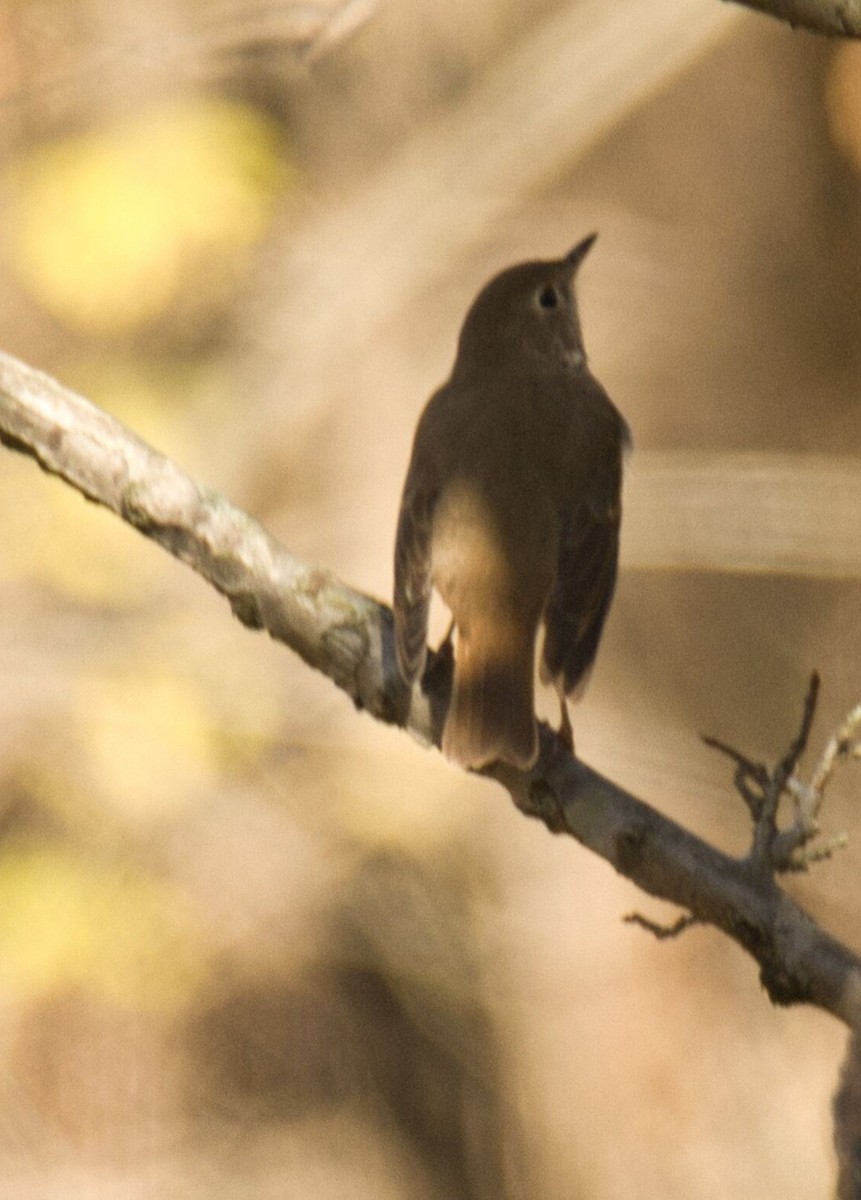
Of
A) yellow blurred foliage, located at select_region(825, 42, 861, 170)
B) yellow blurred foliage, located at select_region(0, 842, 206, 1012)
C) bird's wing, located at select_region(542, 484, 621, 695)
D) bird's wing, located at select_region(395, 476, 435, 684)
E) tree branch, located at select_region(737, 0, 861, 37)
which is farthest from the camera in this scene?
yellow blurred foliage, located at select_region(825, 42, 861, 170)

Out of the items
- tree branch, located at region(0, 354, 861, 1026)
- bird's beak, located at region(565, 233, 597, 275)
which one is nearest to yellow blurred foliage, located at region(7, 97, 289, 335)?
bird's beak, located at region(565, 233, 597, 275)

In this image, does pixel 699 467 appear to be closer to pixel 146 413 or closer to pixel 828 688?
pixel 828 688

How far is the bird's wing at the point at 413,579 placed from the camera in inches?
134

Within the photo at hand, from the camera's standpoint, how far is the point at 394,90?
19.5 feet

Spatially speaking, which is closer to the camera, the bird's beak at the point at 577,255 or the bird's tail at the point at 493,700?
the bird's tail at the point at 493,700

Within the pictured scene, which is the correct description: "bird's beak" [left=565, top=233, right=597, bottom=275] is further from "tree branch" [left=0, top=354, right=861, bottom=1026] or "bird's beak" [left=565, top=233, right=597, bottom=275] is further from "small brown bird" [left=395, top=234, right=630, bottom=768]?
"tree branch" [left=0, top=354, right=861, bottom=1026]

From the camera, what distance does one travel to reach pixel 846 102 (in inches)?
233

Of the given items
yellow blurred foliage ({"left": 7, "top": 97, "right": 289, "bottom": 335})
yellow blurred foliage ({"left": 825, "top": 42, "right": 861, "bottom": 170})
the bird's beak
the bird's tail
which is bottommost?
the bird's tail

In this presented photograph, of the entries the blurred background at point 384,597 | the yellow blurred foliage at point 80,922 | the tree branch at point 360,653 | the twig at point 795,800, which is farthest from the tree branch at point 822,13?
the yellow blurred foliage at point 80,922

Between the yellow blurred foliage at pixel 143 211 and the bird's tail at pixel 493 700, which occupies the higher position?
the yellow blurred foliage at pixel 143 211

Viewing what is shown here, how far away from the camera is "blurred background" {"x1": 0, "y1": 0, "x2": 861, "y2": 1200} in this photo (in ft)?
17.9

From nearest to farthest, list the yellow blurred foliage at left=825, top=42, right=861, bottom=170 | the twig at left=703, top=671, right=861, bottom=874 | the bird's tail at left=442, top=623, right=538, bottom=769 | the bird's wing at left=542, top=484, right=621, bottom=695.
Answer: the twig at left=703, top=671, right=861, bottom=874, the bird's tail at left=442, top=623, right=538, bottom=769, the bird's wing at left=542, top=484, right=621, bottom=695, the yellow blurred foliage at left=825, top=42, right=861, bottom=170

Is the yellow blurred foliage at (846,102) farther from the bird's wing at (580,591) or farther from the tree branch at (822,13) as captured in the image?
the tree branch at (822,13)

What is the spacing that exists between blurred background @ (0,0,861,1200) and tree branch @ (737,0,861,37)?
2.94 m
